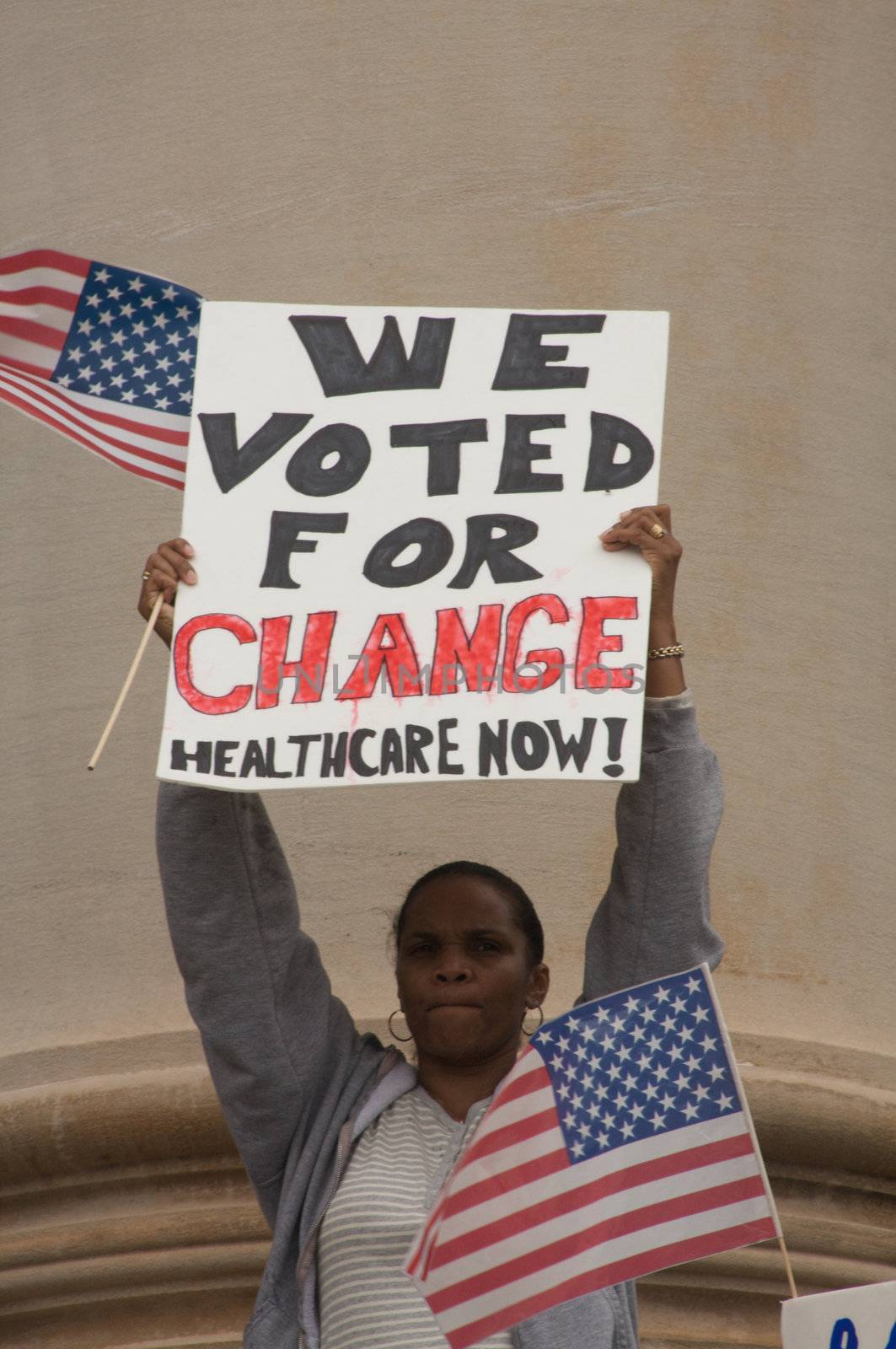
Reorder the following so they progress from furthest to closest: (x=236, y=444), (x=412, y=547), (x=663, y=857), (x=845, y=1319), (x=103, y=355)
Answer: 1. (x=103, y=355)
2. (x=236, y=444)
3. (x=412, y=547)
4. (x=663, y=857)
5. (x=845, y=1319)

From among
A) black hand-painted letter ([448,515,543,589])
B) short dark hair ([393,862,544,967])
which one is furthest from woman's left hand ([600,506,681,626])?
short dark hair ([393,862,544,967])

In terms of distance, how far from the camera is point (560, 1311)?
3605 millimetres

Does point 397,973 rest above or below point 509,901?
below

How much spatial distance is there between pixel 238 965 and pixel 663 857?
0.74 metres

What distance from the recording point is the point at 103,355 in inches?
174

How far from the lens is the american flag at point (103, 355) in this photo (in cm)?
434

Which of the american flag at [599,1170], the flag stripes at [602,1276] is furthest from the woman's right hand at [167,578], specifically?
the flag stripes at [602,1276]

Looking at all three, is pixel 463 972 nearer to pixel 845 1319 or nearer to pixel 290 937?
pixel 290 937

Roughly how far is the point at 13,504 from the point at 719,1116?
2995mm

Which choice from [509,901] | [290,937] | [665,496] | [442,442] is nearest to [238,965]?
[290,937]

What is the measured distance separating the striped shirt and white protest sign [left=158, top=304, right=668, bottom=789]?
2.10 ft

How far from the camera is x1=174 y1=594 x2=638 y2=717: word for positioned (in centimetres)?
374

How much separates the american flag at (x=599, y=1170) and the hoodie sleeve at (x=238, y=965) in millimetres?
364

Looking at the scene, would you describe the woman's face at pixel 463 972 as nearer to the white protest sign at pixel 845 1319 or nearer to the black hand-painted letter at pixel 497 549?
the black hand-painted letter at pixel 497 549
